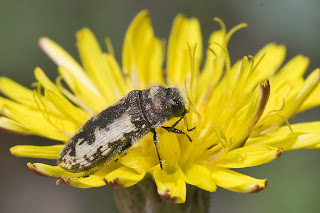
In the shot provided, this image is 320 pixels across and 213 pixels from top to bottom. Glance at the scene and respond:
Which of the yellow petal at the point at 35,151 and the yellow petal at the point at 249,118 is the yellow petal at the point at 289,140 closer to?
the yellow petal at the point at 249,118

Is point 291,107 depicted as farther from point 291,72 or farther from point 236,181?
point 291,72

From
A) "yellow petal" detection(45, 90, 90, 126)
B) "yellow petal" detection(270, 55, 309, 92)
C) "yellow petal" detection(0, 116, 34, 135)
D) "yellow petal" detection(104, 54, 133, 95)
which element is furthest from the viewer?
"yellow petal" detection(104, 54, 133, 95)

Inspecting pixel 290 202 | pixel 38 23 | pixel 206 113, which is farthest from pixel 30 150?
pixel 38 23

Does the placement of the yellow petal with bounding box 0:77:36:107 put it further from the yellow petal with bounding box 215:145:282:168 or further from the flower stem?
the yellow petal with bounding box 215:145:282:168

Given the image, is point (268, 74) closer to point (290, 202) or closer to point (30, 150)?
point (290, 202)

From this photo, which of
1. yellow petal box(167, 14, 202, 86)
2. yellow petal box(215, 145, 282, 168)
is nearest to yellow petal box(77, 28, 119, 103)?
yellow petal box(167, 14, 202, 86)

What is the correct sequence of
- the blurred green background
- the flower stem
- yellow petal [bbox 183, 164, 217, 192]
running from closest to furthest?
yellow petal [bbox 183, 164, 217, 192] < the flower stem < the blurred green background
